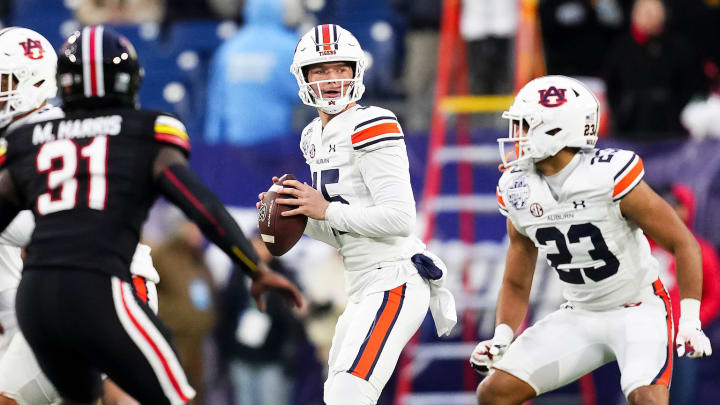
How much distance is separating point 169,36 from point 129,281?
668 centimetres

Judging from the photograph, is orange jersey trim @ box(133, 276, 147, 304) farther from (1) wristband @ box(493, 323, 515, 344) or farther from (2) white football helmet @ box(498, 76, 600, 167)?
(2) white football helmet @ box(498, 76, 600, 167)

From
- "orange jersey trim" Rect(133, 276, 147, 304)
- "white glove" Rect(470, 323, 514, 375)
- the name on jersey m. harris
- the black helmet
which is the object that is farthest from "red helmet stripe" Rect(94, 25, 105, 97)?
"white glove" Rect(470, 323, 514, 375)

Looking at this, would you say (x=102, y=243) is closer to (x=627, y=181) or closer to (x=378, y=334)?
(x=378, y=334)

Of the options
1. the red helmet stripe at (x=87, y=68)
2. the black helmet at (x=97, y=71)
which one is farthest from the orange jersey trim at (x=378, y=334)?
the red helmet stripe at (x=87, y=68)

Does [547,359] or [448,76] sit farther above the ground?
[448,76]

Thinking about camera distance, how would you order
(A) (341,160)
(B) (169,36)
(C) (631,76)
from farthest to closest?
(B) (169,36)
(C) (631,76)
(A) (341,160)

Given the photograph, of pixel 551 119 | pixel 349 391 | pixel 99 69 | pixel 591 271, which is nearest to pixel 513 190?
pixel 551 119

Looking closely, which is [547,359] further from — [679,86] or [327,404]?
[679,86]

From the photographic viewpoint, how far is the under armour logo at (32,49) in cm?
536

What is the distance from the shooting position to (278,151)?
844 centimetres

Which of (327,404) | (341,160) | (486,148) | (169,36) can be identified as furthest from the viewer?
(169,36)

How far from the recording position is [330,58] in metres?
5.10

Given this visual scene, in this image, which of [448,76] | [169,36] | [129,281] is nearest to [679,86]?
[448,76]

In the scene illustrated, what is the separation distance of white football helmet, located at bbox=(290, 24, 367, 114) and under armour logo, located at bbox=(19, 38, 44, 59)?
1164 millimetres
